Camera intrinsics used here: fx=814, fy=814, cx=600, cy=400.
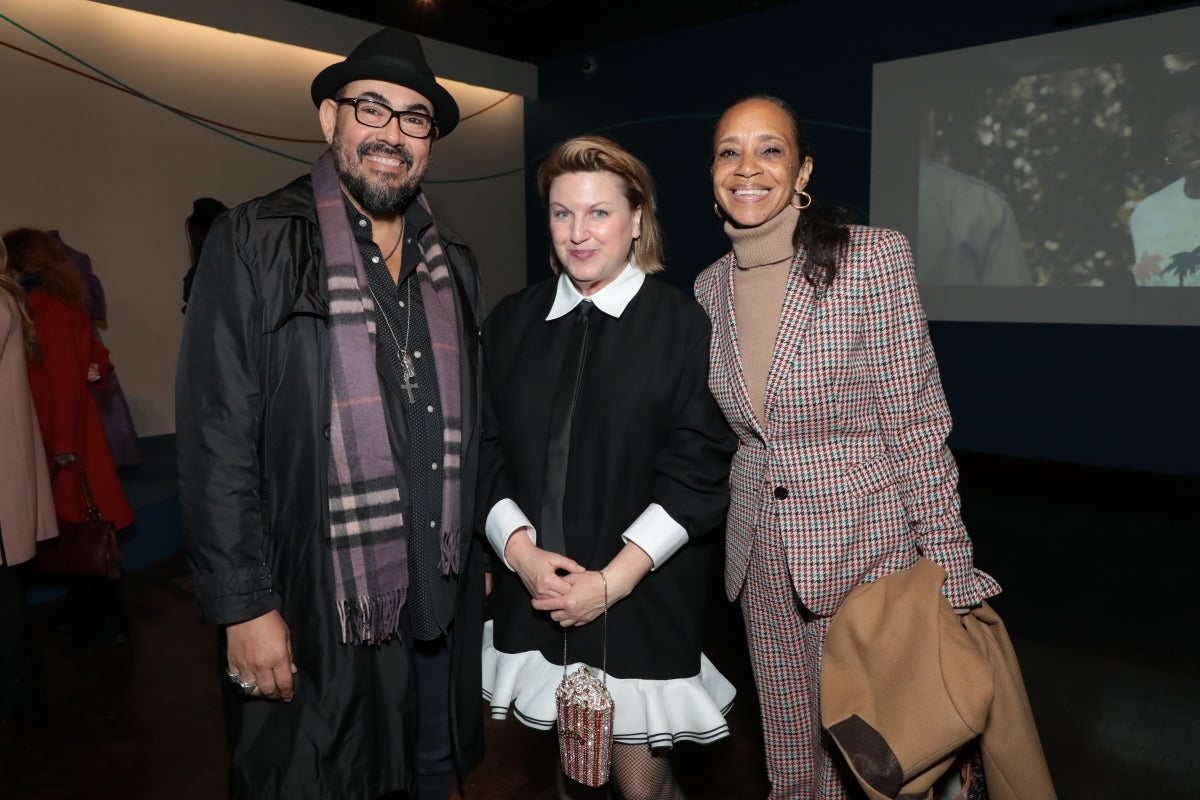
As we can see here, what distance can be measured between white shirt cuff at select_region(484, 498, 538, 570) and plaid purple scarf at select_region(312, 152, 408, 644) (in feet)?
0.65

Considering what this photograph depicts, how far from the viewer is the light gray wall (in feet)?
17.4

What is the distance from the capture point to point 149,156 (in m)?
Answer: 5.92

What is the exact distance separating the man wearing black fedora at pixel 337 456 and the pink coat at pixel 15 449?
171 centimetres

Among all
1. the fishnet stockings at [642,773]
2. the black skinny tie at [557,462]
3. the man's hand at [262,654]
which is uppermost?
the black skinny tie at [557,462]

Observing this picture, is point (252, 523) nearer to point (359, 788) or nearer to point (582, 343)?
point (359, 788)

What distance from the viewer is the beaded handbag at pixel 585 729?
4.99ft

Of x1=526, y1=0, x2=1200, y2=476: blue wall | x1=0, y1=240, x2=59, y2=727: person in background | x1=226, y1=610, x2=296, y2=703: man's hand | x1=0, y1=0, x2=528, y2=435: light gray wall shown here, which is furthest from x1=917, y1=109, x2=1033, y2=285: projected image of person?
x1=226, y1=610, x2=296, y2=703: man's hand

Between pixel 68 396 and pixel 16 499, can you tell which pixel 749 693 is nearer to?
pixel 16 499

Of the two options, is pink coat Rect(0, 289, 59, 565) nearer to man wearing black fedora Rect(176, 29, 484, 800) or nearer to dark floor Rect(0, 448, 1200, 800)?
dark floor Rect(0, 448, 1200, 800)

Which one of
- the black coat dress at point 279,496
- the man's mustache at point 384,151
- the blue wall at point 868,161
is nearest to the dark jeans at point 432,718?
the black coat dress at point 279,496

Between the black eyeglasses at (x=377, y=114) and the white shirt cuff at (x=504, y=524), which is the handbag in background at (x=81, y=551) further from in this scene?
the black eyeglasses at (x=377, y=114)

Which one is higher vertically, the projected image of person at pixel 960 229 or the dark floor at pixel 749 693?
the projected image of person at pixel 960 229

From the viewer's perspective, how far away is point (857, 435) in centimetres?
170

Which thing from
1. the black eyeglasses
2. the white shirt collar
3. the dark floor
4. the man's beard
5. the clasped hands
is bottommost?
the dark floor
